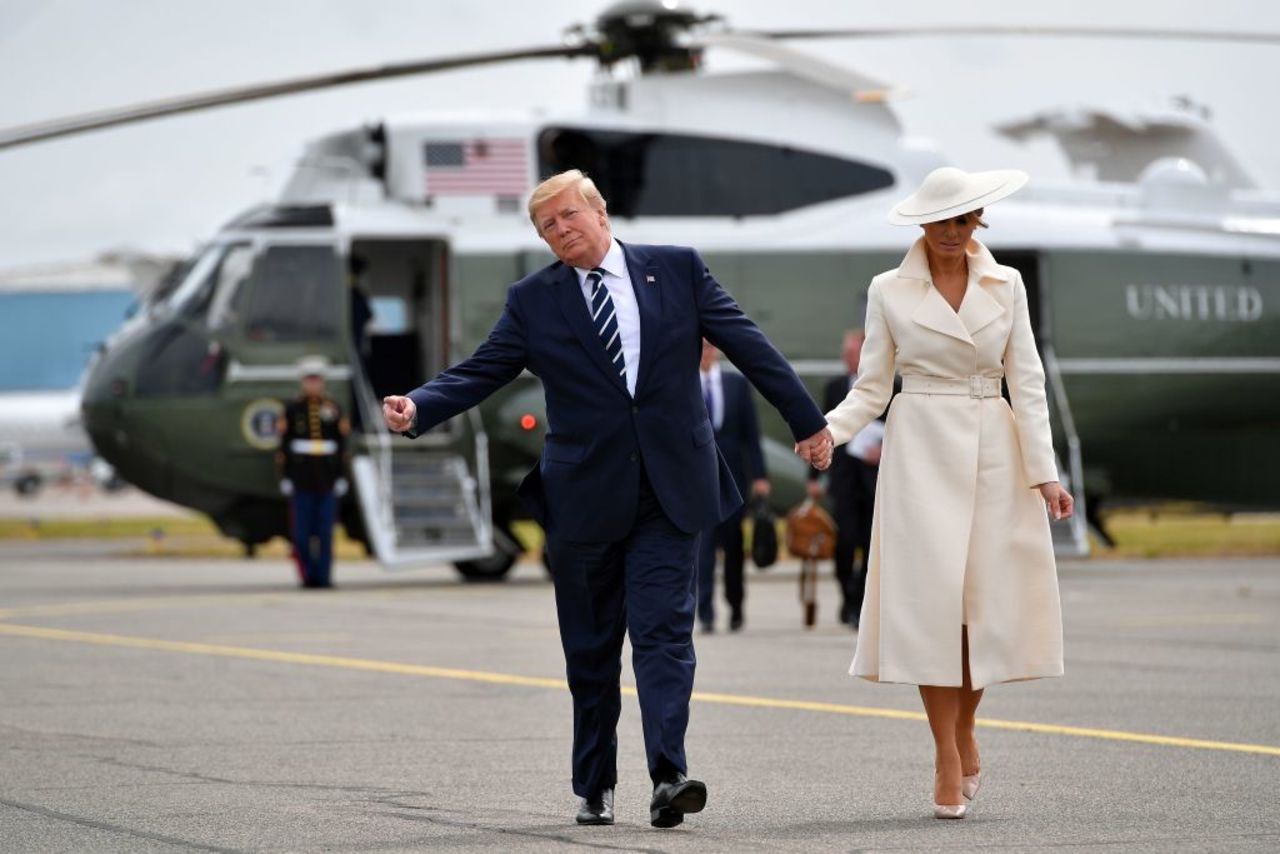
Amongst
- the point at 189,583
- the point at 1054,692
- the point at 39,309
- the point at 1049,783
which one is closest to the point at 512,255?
the point at 189,583

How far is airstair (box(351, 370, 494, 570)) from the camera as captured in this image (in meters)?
19.4

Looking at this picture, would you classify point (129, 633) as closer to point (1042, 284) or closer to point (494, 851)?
point (494, 851)

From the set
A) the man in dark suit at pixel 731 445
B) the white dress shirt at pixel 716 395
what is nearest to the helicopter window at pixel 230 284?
the man in dark suit at pixel 731 445

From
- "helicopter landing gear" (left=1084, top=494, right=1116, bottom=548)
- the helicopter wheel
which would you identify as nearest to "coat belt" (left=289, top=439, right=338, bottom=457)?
"helicopter landing gear" (left=1084, top=494, right=1116, bottom=548)

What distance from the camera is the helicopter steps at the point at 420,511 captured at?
19312 millimetres

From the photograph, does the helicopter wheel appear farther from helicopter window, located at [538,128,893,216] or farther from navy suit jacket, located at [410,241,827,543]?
navy suit jacket, located at [410,241,827,543]

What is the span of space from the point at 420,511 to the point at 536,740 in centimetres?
1113

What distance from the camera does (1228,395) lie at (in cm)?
2209

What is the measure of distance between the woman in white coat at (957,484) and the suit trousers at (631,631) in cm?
61

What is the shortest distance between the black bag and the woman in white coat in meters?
7.83

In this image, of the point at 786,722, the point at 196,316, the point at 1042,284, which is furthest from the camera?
the point at 1042,284

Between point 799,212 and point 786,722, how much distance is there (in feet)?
40.3

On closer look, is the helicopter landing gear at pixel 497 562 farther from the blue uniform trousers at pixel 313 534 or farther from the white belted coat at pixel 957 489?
the white belted coat at pixel 957 489

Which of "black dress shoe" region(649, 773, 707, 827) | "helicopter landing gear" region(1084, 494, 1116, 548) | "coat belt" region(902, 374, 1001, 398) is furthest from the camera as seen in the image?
"helicopter landing gear" region(1084, 494, 1116, 548)
